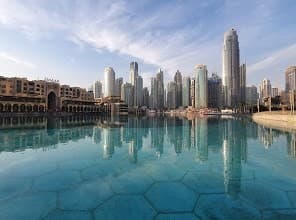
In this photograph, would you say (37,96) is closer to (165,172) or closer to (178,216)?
(165,172)

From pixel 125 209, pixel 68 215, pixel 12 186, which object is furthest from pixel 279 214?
pixel 12 186

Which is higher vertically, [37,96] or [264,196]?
[37,96]

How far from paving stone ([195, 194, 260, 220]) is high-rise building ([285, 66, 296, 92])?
180201 mm

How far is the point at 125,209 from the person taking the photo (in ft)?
21.9

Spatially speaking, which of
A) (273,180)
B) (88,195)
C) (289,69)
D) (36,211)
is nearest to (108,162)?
(88,195)

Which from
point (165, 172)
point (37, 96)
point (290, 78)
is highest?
point (290, 78)

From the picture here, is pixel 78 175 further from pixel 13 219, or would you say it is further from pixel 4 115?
pixel 4 115

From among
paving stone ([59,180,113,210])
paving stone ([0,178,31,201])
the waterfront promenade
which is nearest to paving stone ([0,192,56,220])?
paving stone ([59,180,113,210])

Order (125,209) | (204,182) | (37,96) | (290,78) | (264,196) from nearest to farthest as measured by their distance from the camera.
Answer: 1. (125,209)
2. (264,196)
3. (204,182)
4. (37,96)
5. (290,78)

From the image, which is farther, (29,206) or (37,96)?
(37,96)

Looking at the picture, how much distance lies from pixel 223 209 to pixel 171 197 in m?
1.79

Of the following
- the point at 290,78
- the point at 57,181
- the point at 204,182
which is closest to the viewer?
the point at 204,182

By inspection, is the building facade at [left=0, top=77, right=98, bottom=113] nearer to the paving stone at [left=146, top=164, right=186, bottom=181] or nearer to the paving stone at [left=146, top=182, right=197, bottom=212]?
the paving stone at [left=146, top=164, right=186, bottom=181]

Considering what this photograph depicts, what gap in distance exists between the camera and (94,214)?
6.37 m
